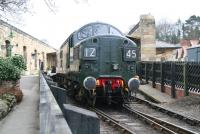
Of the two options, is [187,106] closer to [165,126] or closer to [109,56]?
[109,56]

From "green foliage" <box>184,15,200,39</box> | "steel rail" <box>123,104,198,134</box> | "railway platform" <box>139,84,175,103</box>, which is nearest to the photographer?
"steel rail" <box>123,104,198,134</box>

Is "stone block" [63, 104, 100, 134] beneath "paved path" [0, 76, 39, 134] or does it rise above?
above

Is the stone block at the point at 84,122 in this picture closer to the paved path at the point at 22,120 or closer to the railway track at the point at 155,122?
the paved path at the point at 22,120

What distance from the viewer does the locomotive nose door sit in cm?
1625

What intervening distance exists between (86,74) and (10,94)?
292 cm

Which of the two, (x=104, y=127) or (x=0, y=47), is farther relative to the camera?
(x=0, y=47)

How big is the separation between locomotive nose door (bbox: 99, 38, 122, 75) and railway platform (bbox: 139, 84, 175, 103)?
13.3 feet

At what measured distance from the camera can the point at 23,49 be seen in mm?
41094

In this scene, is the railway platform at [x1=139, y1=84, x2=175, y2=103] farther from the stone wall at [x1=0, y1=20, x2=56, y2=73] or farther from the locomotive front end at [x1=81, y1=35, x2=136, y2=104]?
the stone wall at [x1=0, y1=20, x2=56, y2=73]

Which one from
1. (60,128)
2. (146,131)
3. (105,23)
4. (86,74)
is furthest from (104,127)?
(60,128)

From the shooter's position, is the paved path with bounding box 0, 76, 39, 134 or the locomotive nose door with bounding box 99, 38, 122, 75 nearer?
the paved path with bounding box 0, 76, 39, 134

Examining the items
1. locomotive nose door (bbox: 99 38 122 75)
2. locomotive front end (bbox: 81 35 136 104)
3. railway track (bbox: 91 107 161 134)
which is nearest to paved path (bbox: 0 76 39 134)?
railway track (bbox: 91 107 161 134)

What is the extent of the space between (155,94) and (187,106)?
16.2ft

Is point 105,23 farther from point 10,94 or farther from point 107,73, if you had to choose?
point 10,94
